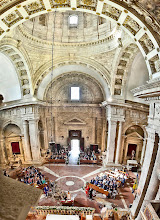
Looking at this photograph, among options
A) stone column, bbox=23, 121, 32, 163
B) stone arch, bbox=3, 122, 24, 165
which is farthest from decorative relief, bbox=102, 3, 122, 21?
stone arch, bbox=3, 122, 24, 165

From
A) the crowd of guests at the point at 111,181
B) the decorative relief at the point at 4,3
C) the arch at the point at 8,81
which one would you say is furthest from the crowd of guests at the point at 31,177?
the decorative relief at the point at 4,3

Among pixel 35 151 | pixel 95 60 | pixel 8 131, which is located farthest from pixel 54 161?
pixel 95 60

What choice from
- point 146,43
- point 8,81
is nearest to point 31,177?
point 8,81

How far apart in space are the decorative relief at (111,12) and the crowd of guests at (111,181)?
12.3 m

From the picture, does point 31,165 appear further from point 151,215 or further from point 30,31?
point 151,215

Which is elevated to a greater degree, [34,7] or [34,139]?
[34,7]

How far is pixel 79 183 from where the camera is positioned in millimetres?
13984

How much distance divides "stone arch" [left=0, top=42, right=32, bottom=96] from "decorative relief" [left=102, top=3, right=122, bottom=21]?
7962mm

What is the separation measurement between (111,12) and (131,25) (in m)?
1.23

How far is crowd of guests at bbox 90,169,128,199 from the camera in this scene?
12.2m

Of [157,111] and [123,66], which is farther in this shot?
[123,66]

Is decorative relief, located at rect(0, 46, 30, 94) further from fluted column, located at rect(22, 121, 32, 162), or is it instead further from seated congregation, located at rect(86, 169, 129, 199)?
seated congregation, located at rect(86, 169, 129, 199)

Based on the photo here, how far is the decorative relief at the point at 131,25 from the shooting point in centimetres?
732

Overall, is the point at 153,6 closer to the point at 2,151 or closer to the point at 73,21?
the point at 73,21
